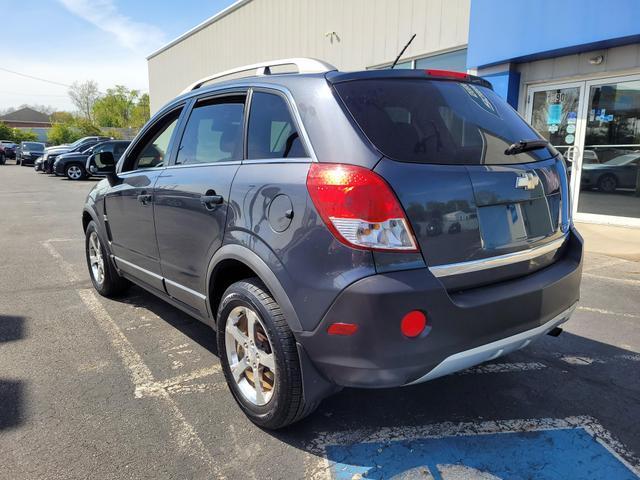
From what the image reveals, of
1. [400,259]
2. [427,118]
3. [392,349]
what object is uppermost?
[427,118]

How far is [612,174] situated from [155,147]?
7.89 m

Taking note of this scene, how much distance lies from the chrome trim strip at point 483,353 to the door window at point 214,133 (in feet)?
5.06

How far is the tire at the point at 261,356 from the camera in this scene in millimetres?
2268

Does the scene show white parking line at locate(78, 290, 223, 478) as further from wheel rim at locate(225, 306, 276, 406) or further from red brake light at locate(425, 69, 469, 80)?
red brake light at locate(425, 69, 469, 80)

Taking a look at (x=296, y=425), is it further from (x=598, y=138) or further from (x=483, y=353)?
(x=598, y=138)

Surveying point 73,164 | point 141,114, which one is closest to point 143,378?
point 73,164

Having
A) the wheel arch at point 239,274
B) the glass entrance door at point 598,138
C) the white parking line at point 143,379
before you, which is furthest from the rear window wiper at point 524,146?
the glass entrance door at point 598,138

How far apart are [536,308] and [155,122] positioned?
2981mm

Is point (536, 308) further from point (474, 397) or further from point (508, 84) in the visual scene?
point (508, 84)

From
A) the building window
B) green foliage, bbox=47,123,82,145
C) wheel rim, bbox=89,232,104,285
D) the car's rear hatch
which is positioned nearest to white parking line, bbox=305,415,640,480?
the car's rear hatch

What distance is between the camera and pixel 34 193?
1527cm

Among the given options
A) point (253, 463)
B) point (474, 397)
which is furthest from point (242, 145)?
point (474, 397)

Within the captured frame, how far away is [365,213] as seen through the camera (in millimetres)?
2020

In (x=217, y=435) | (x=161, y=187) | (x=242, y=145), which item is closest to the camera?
(x=217, y=435)
